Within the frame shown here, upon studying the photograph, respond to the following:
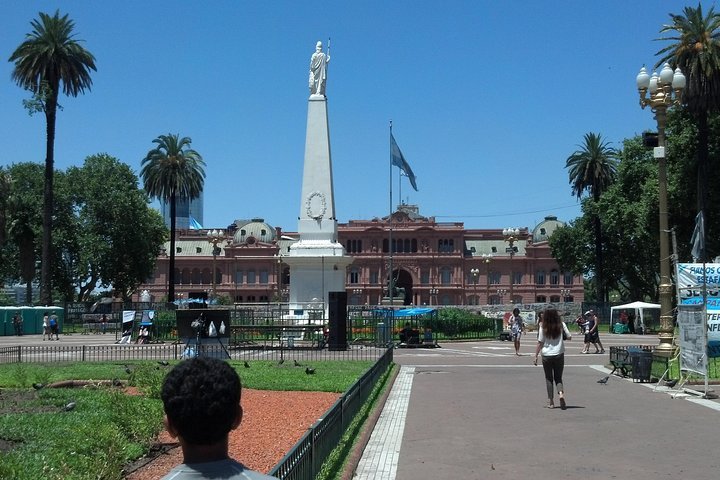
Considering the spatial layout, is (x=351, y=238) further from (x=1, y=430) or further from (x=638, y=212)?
(x=1, y=430)

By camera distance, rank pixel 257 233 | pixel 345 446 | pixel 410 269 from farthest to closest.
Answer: pixel 257 233
pixel 410 269
pixel 345 446

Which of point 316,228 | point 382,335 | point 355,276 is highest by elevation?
point 355,276

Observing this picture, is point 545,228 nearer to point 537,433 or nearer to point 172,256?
point 172,256

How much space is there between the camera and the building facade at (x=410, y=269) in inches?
4469

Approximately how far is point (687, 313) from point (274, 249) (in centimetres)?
10046

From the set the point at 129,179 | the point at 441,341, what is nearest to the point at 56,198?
the point at 129,179

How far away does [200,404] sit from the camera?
2.96 metres

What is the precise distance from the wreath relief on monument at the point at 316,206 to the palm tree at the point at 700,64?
17053mm

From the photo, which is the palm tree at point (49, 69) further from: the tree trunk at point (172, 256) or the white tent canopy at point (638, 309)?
the white tent canopy at point (638, 309)

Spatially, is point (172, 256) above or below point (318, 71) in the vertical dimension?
below

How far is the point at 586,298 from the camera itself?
12962 centimetres

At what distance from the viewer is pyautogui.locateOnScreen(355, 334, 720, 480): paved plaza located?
8.94 metres

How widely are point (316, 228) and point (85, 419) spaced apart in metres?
A: 28.8

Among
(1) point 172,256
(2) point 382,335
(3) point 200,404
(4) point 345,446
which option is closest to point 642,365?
(4) point 345,446
